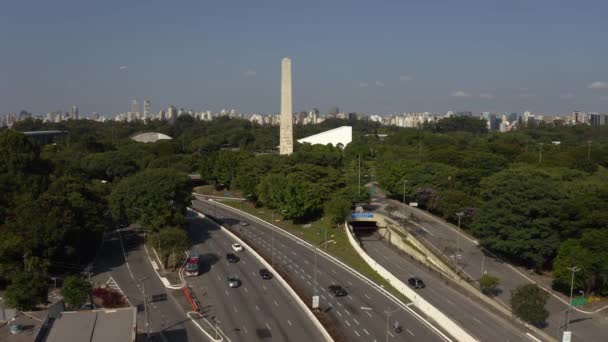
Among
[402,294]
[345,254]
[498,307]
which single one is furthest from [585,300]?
[345,254]

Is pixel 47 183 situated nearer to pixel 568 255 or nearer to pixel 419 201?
pixel 419 201

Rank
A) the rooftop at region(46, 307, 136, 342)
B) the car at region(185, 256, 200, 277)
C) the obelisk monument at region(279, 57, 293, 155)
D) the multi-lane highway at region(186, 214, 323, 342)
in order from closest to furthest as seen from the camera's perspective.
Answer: the rooftop at region(46, 307, 136, 342) < the multi-lane highway at region(186, 214, 323, 342) < the car at region(185, 256, 200, 277) < the obelisk monument at region(279, 57, 293, 155)

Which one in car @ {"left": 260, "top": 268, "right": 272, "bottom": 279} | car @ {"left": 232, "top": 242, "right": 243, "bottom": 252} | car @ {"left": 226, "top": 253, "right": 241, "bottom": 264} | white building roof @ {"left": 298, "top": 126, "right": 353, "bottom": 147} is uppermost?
white building roof @ {"left": 298, "top": 126, "right": 353, "bottom": 147}

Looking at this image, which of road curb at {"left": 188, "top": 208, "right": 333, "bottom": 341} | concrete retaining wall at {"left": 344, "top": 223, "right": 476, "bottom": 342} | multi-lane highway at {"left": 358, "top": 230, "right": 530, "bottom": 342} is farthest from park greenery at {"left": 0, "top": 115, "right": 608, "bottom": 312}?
concrete retaining wall at {"left": 344, "top": 223, "right": 476, "bottom": 342}

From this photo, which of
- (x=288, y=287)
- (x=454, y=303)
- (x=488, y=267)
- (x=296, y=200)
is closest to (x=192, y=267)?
(x=288, y=287)

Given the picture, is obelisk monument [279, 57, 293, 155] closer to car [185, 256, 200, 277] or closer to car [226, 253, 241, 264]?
car [226, 253, 241, 264]

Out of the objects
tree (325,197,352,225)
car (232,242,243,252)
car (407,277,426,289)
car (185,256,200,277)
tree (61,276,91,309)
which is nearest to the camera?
tree (61,276,91,309)

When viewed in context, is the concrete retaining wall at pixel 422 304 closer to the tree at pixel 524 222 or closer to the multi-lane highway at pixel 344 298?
the multi-lane highway at pixel 344 298
